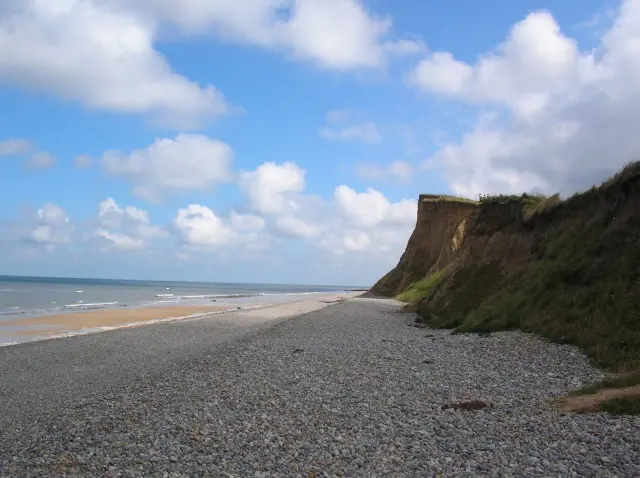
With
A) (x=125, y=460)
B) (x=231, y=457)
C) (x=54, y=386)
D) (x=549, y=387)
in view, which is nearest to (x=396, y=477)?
(x=231, y=457)

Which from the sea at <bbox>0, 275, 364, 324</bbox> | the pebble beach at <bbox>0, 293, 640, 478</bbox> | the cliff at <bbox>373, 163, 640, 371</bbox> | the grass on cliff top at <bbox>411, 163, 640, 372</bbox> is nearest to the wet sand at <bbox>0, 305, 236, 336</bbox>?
the sea at <bbox>0, 275, 364, 324</bbox>

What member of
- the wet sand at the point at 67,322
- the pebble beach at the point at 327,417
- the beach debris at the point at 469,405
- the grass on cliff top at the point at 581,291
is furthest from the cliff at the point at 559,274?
the wet sand at the point at 67,322

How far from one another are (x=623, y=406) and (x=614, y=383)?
171 centimetres

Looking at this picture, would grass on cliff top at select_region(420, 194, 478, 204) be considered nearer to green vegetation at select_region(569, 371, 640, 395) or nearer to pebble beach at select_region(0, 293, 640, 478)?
pebble beach at select_region(0, 293, 640, 478)

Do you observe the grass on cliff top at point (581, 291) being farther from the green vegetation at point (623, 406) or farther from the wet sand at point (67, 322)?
the wet sand at point (67, 322)

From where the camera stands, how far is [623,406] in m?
8.09

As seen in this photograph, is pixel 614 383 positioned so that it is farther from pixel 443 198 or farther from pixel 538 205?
pixel 443 198

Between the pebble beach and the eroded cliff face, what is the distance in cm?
3651

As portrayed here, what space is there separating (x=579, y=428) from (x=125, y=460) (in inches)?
A: 240

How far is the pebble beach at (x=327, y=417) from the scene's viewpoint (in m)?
6.97

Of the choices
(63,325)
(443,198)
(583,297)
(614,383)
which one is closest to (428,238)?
(443,198)

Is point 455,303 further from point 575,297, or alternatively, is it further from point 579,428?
point 579,428

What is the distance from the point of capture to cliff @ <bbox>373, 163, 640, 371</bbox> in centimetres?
1358

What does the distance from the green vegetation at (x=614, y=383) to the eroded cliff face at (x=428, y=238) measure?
130 ft
